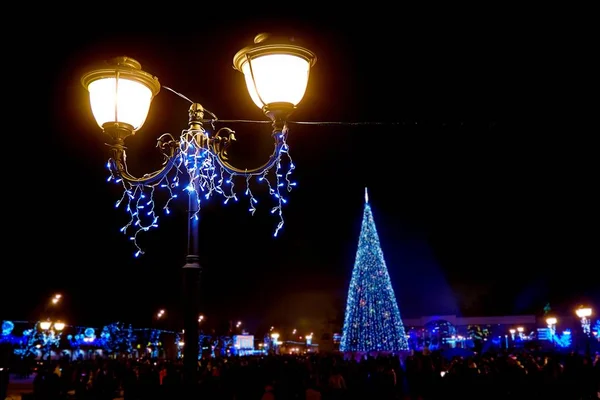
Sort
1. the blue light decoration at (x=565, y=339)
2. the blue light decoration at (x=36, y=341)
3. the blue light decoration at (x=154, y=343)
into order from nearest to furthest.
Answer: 1. the blue light decoration at (x=36, y=341)
2. the blue light decoration at (x=565, y=339)
3. the blue light decoration at (x=154, y=343)

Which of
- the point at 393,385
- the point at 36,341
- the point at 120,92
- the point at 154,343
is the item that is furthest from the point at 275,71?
the point at 154,343

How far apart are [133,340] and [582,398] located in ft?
169

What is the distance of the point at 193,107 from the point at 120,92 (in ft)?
2.88

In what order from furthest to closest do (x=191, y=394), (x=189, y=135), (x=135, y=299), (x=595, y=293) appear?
(x=135, y=299)
(x=595, y=293)
(x=189, y=135)
(x=191, y=394)

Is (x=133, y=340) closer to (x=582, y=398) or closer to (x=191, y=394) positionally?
(x=582, y=398)

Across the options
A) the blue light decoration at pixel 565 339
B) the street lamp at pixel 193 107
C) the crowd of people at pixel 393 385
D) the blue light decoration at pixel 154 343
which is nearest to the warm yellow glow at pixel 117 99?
the street lamp at pixel 193 107

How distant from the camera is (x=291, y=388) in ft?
52.7

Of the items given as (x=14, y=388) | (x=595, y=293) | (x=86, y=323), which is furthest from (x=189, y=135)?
(x=86, y=323)

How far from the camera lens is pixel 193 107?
5.64 m

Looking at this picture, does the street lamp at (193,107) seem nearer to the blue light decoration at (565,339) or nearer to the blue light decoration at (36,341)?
the blue light decoration at (36,341)

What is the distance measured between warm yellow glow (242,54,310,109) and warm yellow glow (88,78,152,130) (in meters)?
1.07

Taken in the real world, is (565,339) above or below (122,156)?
below

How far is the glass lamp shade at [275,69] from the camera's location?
423 centimetres

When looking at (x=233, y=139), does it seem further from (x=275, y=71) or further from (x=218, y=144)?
(x=275, y=71)
